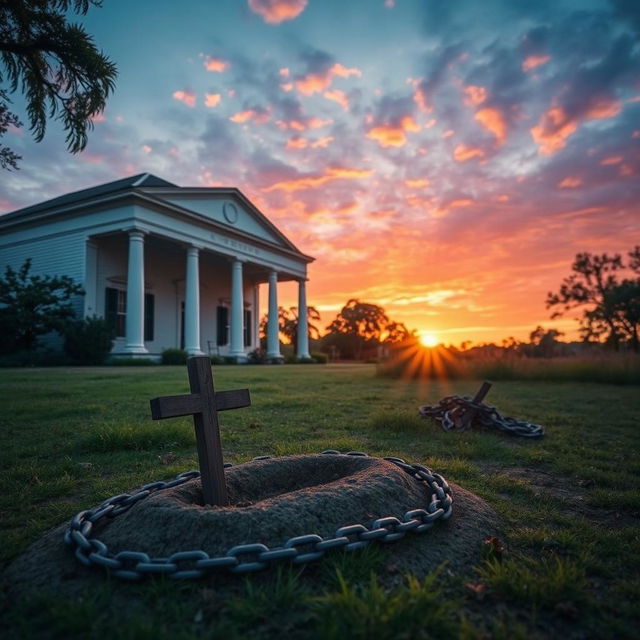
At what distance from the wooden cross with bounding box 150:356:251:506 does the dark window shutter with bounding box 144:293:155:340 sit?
22.4 meters

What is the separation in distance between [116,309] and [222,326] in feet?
28.5

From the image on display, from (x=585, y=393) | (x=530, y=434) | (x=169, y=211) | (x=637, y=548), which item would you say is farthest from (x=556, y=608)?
(x=169, y=211)

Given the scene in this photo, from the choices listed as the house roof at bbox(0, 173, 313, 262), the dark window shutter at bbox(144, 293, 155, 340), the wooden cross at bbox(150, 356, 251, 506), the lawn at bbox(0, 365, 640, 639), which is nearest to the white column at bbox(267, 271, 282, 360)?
the house roof at bbox(0, 173, 313, 262)

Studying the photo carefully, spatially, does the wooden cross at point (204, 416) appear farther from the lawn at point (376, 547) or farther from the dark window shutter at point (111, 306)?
the dark window shutter at point (111, 306)

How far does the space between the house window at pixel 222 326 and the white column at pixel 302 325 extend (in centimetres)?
497

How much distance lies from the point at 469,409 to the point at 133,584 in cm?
408

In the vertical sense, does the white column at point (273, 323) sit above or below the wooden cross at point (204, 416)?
above

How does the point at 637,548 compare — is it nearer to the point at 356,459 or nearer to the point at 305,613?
the point at 356,459

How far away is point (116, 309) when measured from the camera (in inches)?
809

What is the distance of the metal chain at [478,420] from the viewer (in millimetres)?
4594

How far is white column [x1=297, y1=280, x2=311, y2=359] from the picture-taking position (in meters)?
30.5

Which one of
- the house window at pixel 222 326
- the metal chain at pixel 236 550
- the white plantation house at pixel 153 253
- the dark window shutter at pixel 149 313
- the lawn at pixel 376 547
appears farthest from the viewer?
the house window at pixel 222 326

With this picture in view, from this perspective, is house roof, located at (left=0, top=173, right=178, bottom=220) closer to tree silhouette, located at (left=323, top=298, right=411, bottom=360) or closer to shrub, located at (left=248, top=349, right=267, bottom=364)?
A: shrub, located at (left=248, top=349, right=267, bottom=364)

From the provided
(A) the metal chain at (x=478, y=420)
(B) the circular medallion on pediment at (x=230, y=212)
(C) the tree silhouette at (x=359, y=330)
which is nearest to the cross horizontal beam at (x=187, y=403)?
(A) the metal chain at (x=478, y=420)
